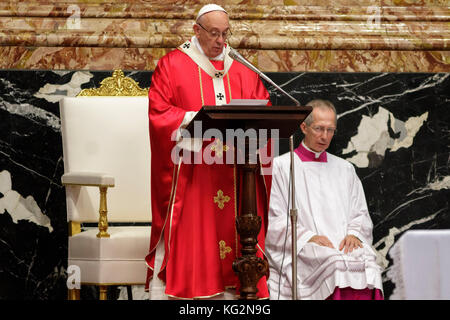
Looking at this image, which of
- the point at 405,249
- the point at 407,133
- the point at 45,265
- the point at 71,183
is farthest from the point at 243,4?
the point at 405,249

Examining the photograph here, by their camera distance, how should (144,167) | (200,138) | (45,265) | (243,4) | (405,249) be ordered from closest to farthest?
(405,249) → (200,138) → (144,167) → (45,265) → (243,4)

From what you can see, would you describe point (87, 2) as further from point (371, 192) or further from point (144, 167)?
point (371, 192)

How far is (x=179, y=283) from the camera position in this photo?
171 inches

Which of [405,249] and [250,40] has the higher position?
[250,40]

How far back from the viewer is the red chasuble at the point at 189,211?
14.3 ft

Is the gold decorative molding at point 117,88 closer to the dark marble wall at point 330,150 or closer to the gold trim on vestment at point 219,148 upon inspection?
the dark marble wall at point 330,150

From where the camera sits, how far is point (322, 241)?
504cm

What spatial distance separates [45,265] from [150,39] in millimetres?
1923

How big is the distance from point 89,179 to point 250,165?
1.30 m

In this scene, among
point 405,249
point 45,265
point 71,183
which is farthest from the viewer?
point 45,265

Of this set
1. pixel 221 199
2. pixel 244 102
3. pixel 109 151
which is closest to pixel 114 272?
pixel 221 199

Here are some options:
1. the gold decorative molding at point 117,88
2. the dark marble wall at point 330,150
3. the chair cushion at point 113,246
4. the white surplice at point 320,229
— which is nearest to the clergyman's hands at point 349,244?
the white surplice at point 320,229

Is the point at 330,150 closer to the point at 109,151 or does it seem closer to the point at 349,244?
the point at 349,244

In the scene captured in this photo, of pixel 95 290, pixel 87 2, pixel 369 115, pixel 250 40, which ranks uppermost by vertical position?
pixel 87 2
